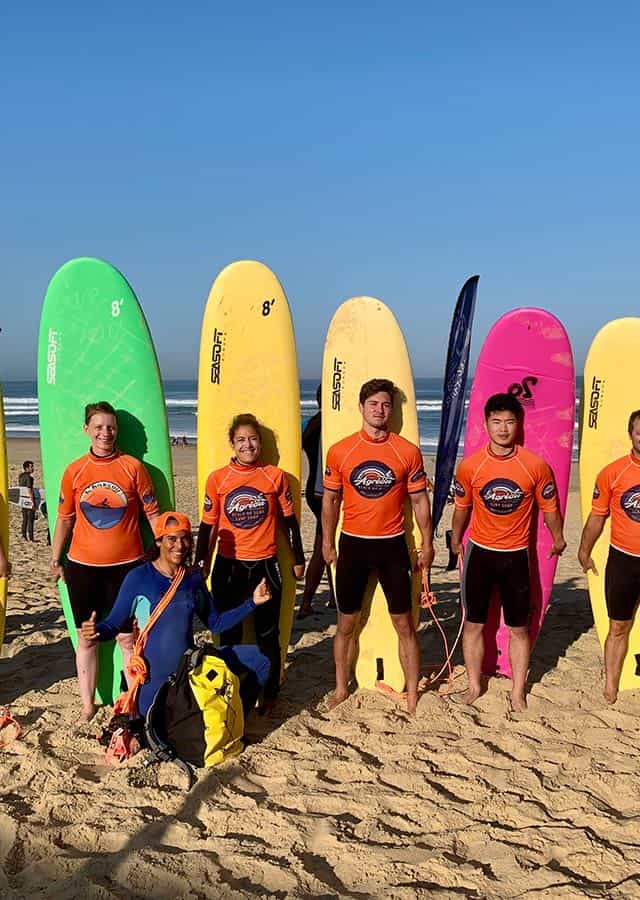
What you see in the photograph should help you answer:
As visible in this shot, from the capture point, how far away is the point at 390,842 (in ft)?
8.35

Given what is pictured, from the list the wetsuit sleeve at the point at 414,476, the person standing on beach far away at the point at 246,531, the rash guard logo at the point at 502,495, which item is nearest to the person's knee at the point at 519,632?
the rash guard logo at the point at 502,495

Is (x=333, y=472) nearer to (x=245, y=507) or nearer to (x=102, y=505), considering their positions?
(x=245, y=507)

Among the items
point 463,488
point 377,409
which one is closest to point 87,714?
point 377,409

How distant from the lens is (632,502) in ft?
11.6

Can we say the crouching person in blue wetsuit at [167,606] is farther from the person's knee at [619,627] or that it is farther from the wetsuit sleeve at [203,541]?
the person's knee at [619,627]

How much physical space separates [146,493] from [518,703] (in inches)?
79.1

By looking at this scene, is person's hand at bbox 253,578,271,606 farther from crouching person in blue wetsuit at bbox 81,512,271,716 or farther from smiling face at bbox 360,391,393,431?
smiling face at bbox 360,391,393,431

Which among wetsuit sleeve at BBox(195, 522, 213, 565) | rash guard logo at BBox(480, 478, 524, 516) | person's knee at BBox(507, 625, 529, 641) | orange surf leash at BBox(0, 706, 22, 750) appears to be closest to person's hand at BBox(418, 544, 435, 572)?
rash guard logo at BBox(480, 478, 524, 516)

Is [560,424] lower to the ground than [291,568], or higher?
higher

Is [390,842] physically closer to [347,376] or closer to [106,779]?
[106,779]

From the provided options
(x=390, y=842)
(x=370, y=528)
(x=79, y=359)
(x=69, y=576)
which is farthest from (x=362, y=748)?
(x=79, y=359)

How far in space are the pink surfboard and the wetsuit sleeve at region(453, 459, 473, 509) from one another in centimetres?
50

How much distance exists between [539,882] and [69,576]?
7.36ft

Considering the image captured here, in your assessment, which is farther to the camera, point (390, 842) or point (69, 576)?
point (69, 576)
